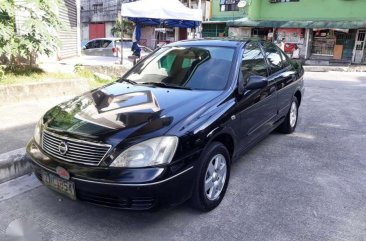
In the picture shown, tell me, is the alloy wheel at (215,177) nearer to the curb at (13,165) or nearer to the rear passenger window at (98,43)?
the curb at (13,165)

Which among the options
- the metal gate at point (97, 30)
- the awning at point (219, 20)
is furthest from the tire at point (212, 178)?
the metal gate at point (97, 30)

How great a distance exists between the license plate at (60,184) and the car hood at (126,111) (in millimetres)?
403

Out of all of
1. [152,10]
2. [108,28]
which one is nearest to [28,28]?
[152,10]

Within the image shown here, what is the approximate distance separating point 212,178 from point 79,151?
1.25m

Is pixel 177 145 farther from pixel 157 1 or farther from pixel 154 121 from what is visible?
pixel 157 1

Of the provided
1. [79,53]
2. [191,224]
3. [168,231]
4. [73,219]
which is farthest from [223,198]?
[79,53]

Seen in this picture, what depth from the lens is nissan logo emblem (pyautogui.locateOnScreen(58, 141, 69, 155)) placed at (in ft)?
9.14

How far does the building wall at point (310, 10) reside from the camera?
69.4 ft

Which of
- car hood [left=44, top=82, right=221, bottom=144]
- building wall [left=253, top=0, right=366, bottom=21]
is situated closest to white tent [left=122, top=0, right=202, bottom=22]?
car hood [left=44, top=82, right=221, bottom=144]

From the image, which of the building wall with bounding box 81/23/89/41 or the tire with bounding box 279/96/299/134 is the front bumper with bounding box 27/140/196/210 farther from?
the building wall with bounding box 81/23/89/41

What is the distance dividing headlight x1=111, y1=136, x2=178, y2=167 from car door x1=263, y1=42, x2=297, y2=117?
2.35 m

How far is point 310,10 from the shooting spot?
75.2 ft

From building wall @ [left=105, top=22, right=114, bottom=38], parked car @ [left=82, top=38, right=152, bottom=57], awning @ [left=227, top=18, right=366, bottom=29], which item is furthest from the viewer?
building wall @ [left=105, top=22, right=114, bottom=38]

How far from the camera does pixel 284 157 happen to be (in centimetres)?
460
